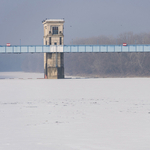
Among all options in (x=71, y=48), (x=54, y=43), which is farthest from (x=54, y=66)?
(x=71, y=48)

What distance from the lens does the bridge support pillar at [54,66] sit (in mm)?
83438

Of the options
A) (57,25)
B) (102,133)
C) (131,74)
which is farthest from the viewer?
(131,74)

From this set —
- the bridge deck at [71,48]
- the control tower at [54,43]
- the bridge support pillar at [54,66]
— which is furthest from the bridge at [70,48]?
the bridge support pillar at [54,66]

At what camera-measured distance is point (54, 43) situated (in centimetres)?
8556

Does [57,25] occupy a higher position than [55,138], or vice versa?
[57,25]

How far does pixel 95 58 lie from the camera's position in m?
134

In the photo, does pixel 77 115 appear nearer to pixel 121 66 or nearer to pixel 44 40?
pixel 44 40

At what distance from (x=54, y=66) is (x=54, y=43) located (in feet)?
19.0

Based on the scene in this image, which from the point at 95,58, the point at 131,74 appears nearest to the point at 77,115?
the point at 131,74

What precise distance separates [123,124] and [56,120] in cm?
342

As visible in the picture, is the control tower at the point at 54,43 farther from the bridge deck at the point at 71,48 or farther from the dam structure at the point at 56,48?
the bridge deck at the point at 71,48

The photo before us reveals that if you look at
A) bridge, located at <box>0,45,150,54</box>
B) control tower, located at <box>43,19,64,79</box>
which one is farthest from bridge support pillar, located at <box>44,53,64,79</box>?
bridge, located at <box>0,45,150,54</box>

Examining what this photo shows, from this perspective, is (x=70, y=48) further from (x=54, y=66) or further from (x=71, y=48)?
(x=54, y=66)

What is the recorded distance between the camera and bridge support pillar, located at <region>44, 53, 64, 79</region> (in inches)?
3285
